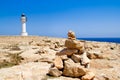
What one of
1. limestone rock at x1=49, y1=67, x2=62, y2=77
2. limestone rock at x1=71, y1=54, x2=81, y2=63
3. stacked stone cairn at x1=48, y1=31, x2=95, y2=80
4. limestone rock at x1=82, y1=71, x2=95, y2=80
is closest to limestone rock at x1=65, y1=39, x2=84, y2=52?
stacked stone cairn at x1=48, y1=31, x2=95, y2=80

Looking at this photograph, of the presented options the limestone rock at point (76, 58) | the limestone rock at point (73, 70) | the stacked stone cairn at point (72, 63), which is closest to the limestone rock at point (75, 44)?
the stacked stone cairn at point (72, 63)

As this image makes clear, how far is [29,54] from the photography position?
2320 centimetres

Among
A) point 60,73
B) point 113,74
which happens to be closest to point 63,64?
point 60,73

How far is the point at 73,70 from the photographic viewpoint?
15812 millimetres

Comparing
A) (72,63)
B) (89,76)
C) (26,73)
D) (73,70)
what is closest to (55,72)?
(73,70)

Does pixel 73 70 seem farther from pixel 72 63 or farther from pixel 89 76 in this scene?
pixel 89 76

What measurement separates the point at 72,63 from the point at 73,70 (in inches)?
27.8

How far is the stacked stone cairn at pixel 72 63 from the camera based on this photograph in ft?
51.5

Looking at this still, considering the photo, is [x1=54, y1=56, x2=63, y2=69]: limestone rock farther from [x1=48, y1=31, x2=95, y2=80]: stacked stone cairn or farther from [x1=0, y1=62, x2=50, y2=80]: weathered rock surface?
[x1=0, y1=62, x2=50, y2=80]: weathered rock surface

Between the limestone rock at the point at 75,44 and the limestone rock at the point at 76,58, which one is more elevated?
the limestone rock at the point at 75,44

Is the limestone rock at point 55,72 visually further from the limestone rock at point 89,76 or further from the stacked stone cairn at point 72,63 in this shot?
the limestone rock at point 89,76

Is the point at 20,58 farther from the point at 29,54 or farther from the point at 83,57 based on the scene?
the point at 83,57

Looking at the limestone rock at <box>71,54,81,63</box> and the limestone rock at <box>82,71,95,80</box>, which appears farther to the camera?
the limestone rock at <box>71,54,81,63</box>

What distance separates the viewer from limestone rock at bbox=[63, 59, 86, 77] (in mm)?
15672
